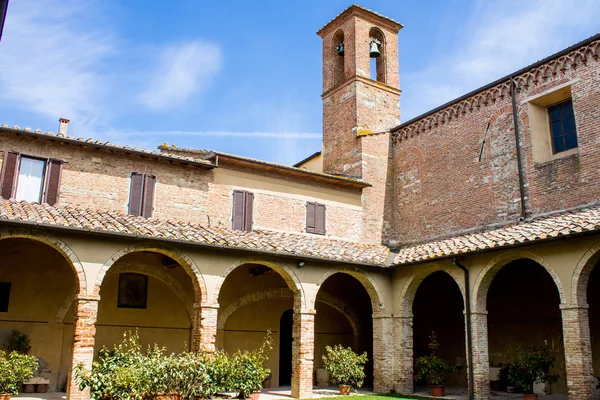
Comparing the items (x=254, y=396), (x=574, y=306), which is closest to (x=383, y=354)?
(x=254, y=396)

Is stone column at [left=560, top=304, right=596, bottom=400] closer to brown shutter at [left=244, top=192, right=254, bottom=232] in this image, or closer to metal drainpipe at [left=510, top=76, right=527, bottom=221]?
metal drainpipe at [left=510, top=76, right=527, bottom=221]

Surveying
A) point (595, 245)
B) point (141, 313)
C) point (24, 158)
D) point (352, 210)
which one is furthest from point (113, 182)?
point (595, 245)

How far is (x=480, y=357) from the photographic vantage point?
1366cm

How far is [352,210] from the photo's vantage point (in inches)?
749

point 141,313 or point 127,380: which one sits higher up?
point 141,313

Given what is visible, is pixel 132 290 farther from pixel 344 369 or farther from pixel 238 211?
pixel 344 369

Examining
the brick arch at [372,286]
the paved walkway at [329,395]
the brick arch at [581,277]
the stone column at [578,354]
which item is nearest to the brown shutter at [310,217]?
the brick arch at [372,286]

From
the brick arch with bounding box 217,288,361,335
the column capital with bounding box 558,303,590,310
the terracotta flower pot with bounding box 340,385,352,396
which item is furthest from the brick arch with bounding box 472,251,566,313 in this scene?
the brick arch with bounding box 217,288,361,335

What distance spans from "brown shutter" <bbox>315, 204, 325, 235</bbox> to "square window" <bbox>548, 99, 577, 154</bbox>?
685 centimetres

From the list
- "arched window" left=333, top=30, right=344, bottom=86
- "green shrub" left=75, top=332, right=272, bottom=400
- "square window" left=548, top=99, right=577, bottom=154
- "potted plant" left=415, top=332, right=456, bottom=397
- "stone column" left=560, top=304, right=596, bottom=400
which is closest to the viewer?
"green shrub" left=75, top=332, right=272, bottom=400

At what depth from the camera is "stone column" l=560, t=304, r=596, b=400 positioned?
11.4 meters

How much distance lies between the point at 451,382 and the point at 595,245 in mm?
7720

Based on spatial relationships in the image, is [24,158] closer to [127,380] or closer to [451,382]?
[127,380]

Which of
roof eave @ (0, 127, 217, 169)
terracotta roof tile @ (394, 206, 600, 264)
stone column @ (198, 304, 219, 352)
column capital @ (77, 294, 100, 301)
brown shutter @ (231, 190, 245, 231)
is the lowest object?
stone column @ (198, 304, 219, 352)
